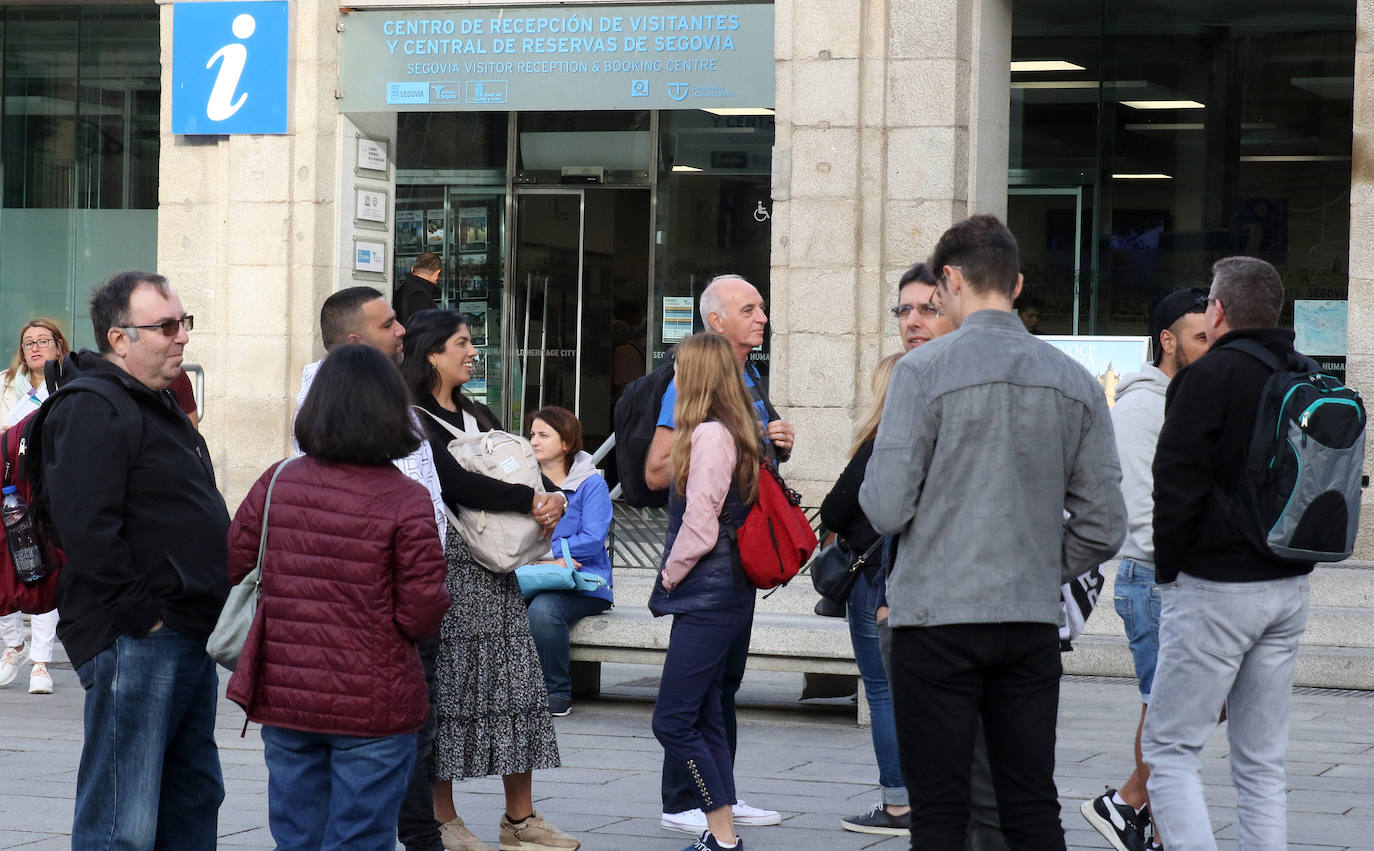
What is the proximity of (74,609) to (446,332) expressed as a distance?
170 cm

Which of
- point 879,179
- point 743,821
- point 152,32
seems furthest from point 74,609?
point 152,32

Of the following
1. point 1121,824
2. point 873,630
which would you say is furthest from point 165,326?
point 1121,824

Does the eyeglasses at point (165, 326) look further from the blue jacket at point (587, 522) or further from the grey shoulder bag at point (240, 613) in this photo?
the blue jacket at point (587, 522)

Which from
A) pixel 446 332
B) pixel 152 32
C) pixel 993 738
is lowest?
pixel 993 738

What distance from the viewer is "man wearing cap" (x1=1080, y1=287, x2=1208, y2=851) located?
6039 mm

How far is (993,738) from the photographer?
446 cm

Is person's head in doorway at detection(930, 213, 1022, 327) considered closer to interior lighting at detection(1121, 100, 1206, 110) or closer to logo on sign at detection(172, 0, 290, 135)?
A: logo on sign at detection(172, 0, 290, 135)

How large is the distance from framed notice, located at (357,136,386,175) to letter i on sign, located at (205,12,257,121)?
3.32ft

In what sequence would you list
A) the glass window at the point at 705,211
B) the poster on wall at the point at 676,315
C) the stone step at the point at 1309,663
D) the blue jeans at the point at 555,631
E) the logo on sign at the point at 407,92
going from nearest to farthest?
the blue jeans at the point at 555,631, the stone step at the point at 1309,663, the logo on sign at the point at 407,92, the glass window at the point at 705,211, the poster on wall at the point at 676,315

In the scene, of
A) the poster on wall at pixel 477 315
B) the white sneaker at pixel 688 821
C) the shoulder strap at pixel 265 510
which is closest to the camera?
the shoulder strap at pixel 265 510

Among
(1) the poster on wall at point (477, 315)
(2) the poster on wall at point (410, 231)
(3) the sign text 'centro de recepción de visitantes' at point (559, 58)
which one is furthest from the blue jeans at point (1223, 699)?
(1) the poster on wall at point (477, 315)

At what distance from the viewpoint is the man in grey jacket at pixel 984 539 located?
14.2 ft

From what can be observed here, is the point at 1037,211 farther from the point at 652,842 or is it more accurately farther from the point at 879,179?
the point at 652,842

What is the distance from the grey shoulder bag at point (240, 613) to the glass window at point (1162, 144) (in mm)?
12444
